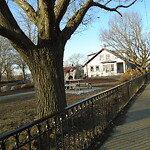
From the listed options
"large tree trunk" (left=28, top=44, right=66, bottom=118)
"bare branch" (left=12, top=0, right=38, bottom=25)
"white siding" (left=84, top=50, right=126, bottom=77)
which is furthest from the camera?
"white siding" (left=84, top=50, right=126, bottom=77)

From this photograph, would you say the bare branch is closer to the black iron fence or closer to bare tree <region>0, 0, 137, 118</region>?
bare tree <region>0, 0, 137, 118</region>

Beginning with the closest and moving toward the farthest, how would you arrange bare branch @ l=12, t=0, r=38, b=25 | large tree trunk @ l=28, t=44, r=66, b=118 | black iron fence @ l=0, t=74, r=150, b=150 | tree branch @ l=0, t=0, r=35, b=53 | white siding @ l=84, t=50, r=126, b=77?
black iron fence @ l=0, t=74, r=150, b=150, tree branch @ l=0, t=0, r=35, b=53, large tree trunk @ l=28, t=44, r=66, b=118, bare branch @ l=12, t=0, r=38, b=25, white siding @ l=84, t=50, r=126, b=77

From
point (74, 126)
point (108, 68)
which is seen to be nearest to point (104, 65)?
point (108, 68)

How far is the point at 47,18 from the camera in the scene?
140 inches

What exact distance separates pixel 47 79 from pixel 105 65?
125ft

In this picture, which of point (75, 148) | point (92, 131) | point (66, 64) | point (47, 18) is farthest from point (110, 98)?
point (66, 64)

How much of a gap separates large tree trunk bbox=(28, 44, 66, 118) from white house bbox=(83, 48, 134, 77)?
120 ft

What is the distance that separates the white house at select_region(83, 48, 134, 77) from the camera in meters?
39.5

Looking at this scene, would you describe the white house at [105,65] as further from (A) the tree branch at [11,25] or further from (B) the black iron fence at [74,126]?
(A) the tree branch at [11,25]

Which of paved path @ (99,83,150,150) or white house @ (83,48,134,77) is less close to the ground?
white house @ (83,48,134,77)

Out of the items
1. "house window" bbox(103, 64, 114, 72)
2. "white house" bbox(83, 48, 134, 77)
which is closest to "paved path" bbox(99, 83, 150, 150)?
"white house" bbox(83, 48, 134, 77)

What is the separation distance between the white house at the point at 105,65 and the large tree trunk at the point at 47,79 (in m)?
36.4

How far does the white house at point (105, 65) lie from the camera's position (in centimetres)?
3950

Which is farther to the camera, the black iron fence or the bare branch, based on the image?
the bare branch
